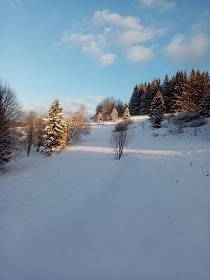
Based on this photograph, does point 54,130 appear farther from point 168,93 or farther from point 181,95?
point 168,93

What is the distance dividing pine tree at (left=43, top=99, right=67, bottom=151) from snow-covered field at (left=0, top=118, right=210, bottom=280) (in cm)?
2085

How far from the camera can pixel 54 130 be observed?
125ft

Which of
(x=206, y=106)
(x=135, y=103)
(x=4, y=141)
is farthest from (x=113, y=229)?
(x=135, y=103)

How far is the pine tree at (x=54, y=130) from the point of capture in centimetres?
3791

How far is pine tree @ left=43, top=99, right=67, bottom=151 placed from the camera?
37906 mm

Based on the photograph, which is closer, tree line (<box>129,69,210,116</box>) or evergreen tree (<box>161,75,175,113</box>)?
tree line (<box>129,69,210,116</box>)

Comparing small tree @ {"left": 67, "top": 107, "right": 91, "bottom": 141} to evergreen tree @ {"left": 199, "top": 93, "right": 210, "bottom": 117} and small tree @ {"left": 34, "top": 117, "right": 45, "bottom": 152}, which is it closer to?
small tree @ {"left": 34, "top": 117, "right": 45, "bottom": 152}

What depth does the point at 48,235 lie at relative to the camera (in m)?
8.95

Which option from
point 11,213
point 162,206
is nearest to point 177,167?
point 162,206

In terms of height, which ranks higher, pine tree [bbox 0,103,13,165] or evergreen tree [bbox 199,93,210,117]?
evergreen tree [bbox 199,93,210,117]

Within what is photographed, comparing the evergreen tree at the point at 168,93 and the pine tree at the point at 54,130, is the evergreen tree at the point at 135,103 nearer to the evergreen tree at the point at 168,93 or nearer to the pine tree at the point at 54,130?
the evergreen tree at the point at 168,93

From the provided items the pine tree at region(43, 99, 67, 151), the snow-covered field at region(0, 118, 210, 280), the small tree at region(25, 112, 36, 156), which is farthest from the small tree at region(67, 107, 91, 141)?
the snow-covered field at region(0, 118, 210, 280)

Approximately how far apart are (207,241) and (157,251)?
1.59 m

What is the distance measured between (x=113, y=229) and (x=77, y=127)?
123 ft
